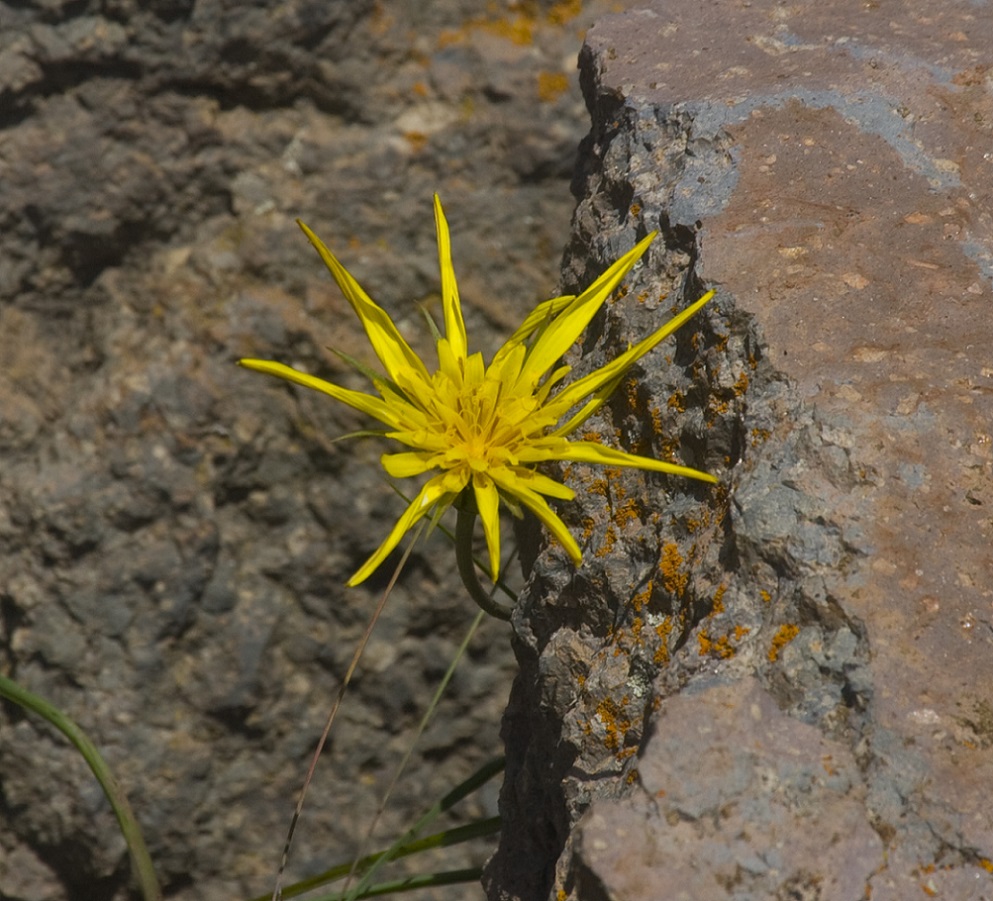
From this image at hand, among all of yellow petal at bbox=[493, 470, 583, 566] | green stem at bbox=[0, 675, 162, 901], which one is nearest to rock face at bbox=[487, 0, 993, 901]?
yellow petal at bbox=[493, 470, 583, 566]

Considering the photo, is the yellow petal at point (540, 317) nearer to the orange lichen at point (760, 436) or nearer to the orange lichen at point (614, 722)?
the orange lichen at point (760, 436)

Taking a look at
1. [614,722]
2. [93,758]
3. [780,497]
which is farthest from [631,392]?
[93,758]

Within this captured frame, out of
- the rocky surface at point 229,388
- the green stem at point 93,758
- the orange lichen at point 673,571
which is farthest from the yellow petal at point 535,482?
the rocky surface at point 229,388

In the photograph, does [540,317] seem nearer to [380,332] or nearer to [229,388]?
[380,332]

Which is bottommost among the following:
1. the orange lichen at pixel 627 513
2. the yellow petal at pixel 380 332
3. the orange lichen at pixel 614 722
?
the orange lichen at pixel 614 722

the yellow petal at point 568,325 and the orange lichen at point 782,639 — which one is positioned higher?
the yellow petal at point 568,325

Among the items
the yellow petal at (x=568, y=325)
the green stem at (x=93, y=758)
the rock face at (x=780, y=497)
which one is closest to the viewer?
the rock face at (x=780, y=497)

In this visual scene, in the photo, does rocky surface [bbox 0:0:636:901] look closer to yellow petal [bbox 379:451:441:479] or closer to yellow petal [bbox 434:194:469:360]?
yellow petal [bbox 434:194:469:360]
